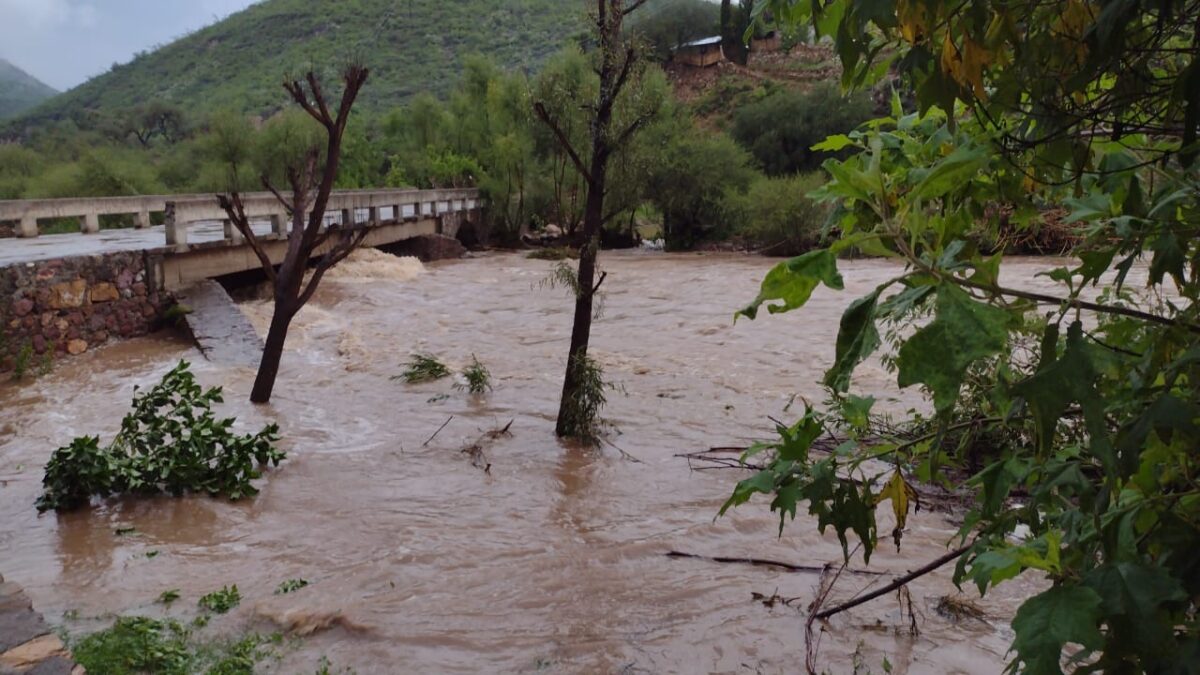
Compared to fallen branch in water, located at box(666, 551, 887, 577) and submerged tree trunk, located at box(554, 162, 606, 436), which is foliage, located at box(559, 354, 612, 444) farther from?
fallen branch in water, located at box(666, 551, 887, 577)

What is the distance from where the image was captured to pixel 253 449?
6.68 meters

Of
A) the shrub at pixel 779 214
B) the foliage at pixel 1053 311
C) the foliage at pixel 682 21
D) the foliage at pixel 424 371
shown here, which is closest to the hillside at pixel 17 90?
the foliage at pixel 682 21

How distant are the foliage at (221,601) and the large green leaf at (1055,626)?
4.17 m

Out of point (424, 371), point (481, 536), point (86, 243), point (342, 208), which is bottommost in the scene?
point (481, 536)

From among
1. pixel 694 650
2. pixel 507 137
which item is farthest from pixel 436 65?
pixel 694 650

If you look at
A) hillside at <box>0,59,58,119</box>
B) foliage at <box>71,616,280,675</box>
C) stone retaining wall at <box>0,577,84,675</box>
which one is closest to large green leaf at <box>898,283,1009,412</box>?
stone retaining wall at <box>0,577,84,675</box>

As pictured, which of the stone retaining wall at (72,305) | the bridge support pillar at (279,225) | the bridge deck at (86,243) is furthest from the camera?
the bridge support pillar at (279,225)

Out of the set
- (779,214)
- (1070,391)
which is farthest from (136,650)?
(779,214)

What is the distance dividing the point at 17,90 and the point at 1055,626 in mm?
205673

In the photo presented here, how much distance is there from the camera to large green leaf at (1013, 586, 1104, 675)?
1.21 m

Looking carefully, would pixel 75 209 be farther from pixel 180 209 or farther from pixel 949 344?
pixel 949 344

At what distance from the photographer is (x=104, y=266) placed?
1123 cm

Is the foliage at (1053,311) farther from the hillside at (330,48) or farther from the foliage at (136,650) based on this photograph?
the hillside at (330,48)

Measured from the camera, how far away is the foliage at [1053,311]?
1229mm
